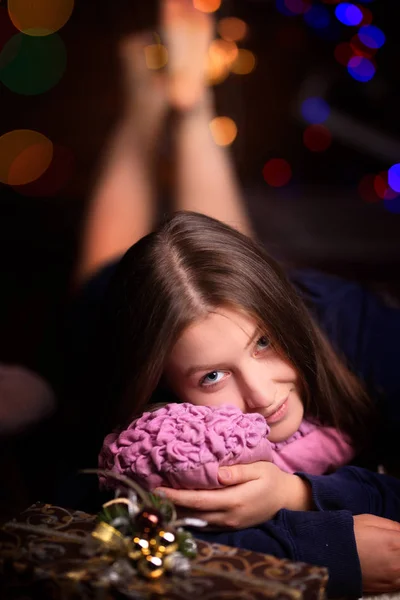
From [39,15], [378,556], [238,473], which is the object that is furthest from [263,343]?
[39,15]

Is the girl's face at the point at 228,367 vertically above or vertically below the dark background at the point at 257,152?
below

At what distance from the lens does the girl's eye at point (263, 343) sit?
931 mm

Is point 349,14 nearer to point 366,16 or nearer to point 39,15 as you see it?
point 366,16

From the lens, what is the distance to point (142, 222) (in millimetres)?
1256

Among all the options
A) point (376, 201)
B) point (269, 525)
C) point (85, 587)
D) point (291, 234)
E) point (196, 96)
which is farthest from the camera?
point (376, 201)

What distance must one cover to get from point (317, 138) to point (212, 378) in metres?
0.92

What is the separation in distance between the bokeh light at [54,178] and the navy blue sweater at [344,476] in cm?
29

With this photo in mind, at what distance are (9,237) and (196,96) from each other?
418 mm

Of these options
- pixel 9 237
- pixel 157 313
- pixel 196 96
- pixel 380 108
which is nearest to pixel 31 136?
pixel 9 237

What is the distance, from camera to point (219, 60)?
1.36m

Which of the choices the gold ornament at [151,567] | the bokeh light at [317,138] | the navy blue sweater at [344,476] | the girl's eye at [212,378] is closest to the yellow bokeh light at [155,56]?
the navy blue sweater at [344,476]

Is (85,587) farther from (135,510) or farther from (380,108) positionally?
(380,108)

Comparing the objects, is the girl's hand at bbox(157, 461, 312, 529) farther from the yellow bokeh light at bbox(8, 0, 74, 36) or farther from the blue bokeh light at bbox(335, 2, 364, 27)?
the blue bokeh light at bbox(335, 2, 364, 27)

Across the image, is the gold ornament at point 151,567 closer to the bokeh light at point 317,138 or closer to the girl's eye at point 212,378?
the girl's eye at point 212,378
